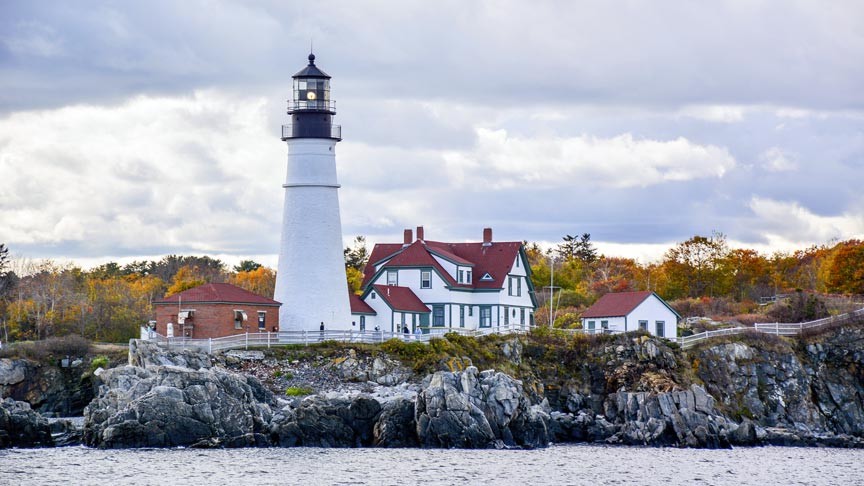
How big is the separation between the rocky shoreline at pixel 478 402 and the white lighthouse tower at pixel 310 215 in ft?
15.0

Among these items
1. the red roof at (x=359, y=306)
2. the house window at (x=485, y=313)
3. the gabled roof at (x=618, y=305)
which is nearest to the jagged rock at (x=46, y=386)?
the red roof at (x=359, y=306)

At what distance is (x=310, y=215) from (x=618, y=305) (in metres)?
15.7

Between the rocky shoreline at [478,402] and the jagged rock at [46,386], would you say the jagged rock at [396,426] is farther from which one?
the jagged rock at [46,386]

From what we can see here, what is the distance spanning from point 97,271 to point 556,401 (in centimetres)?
5828

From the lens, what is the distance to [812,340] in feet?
197

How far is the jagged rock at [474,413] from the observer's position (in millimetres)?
46281

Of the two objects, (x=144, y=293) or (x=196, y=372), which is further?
(x=144, y=293)

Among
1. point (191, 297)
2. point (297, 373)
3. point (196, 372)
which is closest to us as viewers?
point (196, 372)

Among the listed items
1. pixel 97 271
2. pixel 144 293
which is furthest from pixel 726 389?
pixel 97 271

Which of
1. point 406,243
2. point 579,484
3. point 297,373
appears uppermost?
point 406,243

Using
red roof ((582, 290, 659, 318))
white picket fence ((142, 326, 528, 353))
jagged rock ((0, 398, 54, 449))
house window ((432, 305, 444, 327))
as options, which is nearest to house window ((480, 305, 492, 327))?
house window ((432, 305, 444, 327))

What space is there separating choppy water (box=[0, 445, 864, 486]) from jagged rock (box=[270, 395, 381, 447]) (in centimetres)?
87

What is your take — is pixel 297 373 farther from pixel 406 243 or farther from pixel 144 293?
pixel 144 293

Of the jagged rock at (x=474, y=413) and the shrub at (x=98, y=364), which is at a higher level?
the shrub at (x=98, y=364)
